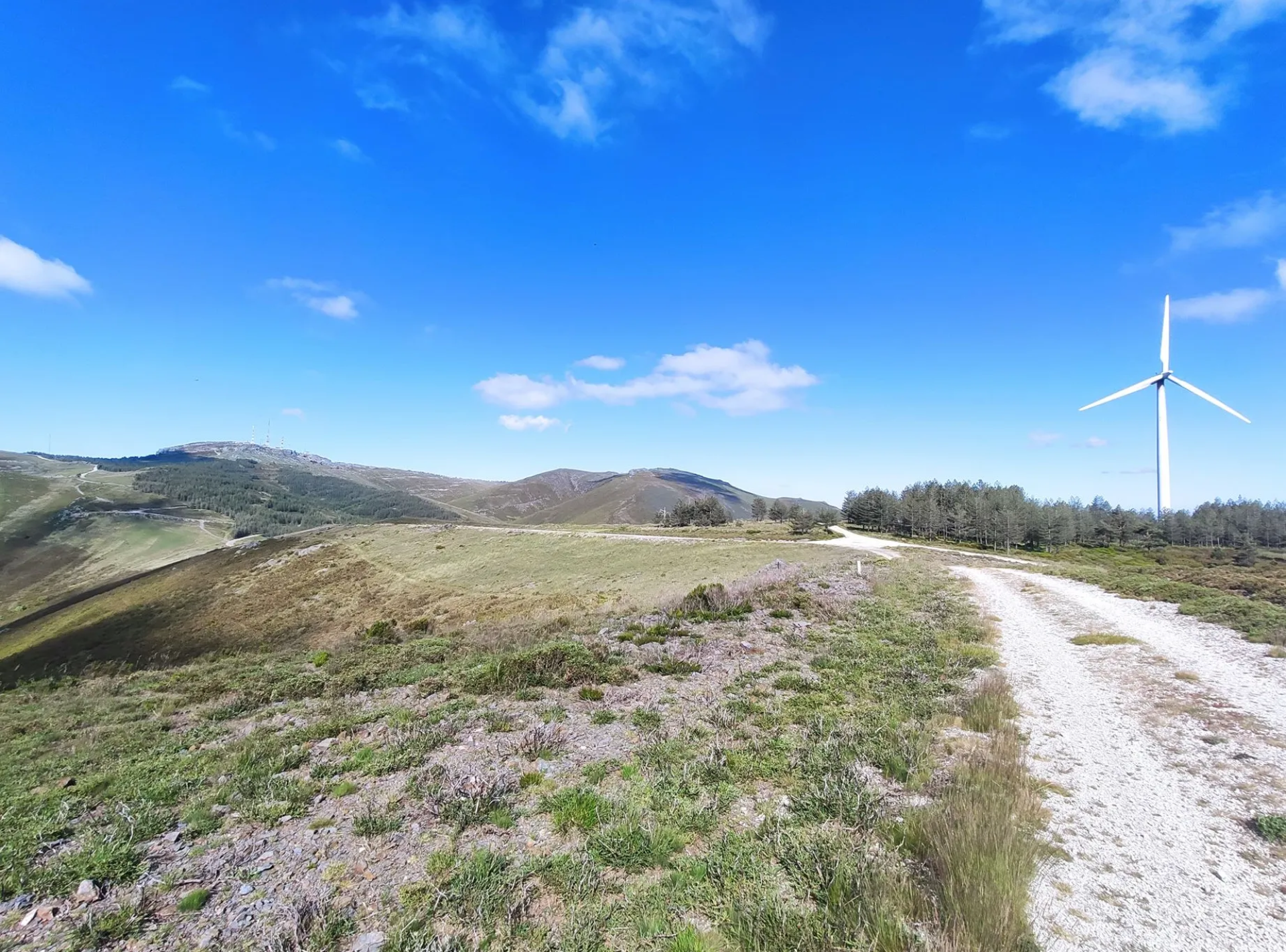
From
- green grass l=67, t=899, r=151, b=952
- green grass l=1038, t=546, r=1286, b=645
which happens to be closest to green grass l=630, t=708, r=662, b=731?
green grass l=67, t=899, r=151, b=952

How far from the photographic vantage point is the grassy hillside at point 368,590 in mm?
39375

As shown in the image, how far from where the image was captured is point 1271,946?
5168 mm

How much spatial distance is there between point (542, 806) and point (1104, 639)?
2020cm

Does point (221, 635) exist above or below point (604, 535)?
below

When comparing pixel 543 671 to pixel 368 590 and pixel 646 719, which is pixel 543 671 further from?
pixel 368 590

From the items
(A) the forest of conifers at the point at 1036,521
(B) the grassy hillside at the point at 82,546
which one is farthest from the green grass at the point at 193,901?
(B) the grassy hillside at the point at 82,546

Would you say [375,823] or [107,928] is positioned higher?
[375,823]

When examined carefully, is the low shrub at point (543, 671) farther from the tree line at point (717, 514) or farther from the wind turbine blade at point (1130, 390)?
the tree line at point (717, 514)

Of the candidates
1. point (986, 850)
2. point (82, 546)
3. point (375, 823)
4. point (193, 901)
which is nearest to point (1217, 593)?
point (986, 850)

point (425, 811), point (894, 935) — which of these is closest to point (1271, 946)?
point (894, 935)

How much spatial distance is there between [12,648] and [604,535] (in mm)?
73549

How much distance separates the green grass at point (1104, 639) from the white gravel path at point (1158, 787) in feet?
1.18

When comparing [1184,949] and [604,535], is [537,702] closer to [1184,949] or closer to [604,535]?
[1184,949]

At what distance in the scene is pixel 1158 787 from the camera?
8.18 m
